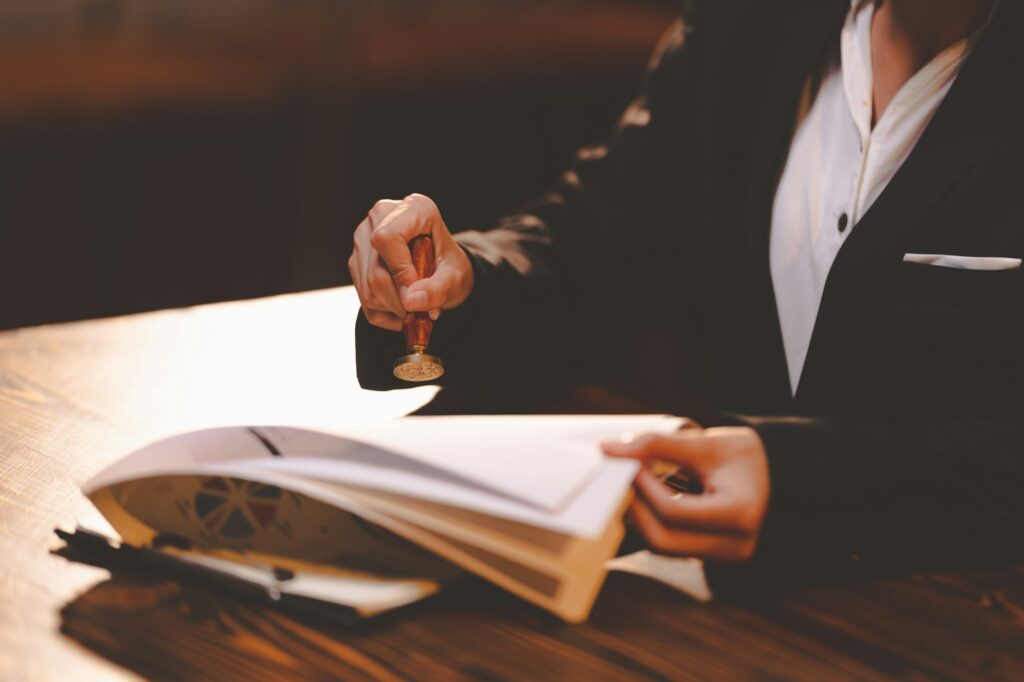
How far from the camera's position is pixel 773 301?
1135mm

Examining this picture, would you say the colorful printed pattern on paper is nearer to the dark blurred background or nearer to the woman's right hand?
the woman's right hand

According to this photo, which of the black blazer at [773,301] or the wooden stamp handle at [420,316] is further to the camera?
the wooden stamp handle at [420,316]

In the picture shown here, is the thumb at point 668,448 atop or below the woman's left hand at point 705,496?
atop

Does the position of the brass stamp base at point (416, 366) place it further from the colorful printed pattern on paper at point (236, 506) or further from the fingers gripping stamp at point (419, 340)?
the colorful printed pattern on paper at point (236, 506)

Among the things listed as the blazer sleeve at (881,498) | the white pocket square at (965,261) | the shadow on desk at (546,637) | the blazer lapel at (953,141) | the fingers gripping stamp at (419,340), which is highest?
the blazer lapel at (953,141)

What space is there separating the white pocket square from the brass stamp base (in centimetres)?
46

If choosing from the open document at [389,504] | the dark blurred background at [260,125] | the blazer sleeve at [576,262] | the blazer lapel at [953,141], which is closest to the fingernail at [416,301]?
the blazer sleeve at [576,262]

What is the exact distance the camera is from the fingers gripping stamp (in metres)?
0.82

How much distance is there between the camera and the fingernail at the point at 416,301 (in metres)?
0.85

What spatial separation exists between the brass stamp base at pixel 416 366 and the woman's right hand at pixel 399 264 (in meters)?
0.05

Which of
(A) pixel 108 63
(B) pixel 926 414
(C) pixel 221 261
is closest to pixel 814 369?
(B) pixel 926 414

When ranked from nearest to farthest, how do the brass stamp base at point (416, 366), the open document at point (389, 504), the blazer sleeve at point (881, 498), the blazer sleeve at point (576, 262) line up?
the open document at point (389, 504) < the blazer sleeve at point (881, 498) < the brass stamp base at point (416, 366) < the blazer sleeve at point (576, 262)

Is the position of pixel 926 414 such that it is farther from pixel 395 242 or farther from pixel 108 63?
pixel 108 63

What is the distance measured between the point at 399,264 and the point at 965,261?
1.72ft
